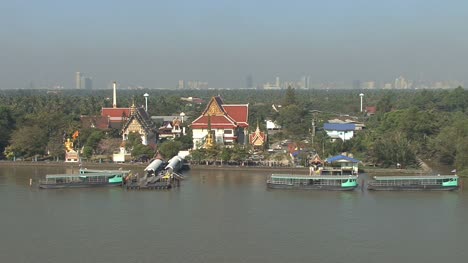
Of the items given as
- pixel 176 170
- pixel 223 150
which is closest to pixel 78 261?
pixel 176 170

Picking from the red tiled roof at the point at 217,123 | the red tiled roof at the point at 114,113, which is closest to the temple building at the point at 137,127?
the red tiled roof at the point at 217,123

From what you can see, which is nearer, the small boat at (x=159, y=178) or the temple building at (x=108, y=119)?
the small boat at (x=159, y=178)

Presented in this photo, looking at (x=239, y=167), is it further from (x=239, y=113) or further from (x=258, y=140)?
(x=239, y=113)

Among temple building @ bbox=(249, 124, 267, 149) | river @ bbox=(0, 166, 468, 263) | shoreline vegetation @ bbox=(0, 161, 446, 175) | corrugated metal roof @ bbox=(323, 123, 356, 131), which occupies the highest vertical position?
corrugated metal roof @ bbox=(323, 123, 356, 131)

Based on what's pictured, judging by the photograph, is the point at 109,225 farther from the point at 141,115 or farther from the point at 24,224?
the point at 141,115

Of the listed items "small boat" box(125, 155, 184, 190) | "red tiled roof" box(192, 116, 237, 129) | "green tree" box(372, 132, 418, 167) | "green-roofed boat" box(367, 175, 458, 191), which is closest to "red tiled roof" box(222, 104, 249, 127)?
"red tiled roof" box(192, 116, 237, 129)

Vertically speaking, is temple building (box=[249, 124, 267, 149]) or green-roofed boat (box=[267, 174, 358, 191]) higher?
temple building (box=[249, 124, 267, 149])

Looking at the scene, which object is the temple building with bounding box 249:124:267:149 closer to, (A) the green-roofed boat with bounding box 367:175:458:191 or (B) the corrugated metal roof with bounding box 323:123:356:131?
(B) the corrugated metal roof with bounding box 323:123:356:131

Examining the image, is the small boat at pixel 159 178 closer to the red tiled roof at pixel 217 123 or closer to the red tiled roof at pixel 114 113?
the red tiled roof at pixel 217 123
